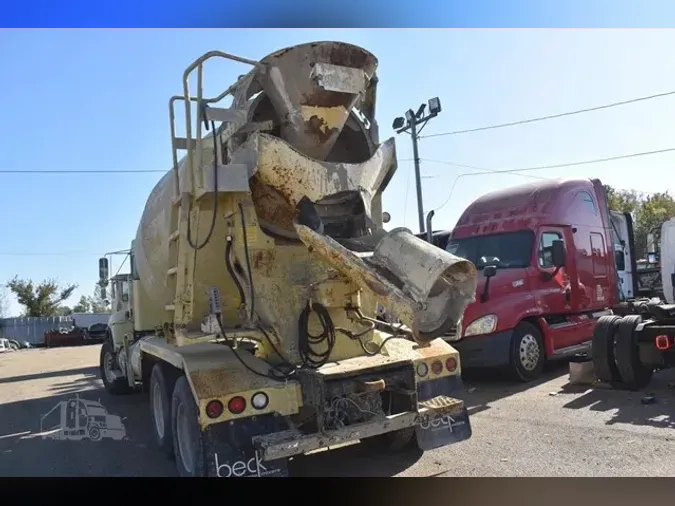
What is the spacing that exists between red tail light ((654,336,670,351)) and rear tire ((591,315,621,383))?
66 centimetres

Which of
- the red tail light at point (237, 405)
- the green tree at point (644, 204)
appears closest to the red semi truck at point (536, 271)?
the red tail light at point (237, 405)

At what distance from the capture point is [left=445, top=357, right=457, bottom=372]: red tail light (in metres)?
6.05

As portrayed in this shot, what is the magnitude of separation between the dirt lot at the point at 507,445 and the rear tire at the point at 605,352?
228 mm

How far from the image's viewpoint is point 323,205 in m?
5.47

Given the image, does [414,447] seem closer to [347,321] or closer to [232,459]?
[347,321]

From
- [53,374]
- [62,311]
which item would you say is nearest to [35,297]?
[62,311]

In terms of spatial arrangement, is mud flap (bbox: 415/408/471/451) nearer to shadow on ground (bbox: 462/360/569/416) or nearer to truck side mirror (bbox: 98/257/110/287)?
shadow on ground (bbox: 462/360/569/416)

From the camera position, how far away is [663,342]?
8.02 meters

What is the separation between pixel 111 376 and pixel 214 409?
302 inches

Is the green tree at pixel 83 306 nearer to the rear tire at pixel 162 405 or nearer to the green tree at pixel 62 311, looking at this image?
the green tree at pixel 62 311

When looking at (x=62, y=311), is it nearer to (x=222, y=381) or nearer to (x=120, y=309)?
(x=120, y=309)

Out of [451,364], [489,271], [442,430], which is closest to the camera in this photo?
[442,430]

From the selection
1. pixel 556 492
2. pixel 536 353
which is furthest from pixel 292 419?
pixel 536 353

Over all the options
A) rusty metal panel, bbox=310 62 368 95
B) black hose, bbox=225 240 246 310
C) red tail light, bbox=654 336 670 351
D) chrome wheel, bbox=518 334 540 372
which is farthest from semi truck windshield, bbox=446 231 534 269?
rusty metal panel, bbox=310 62 368 95
